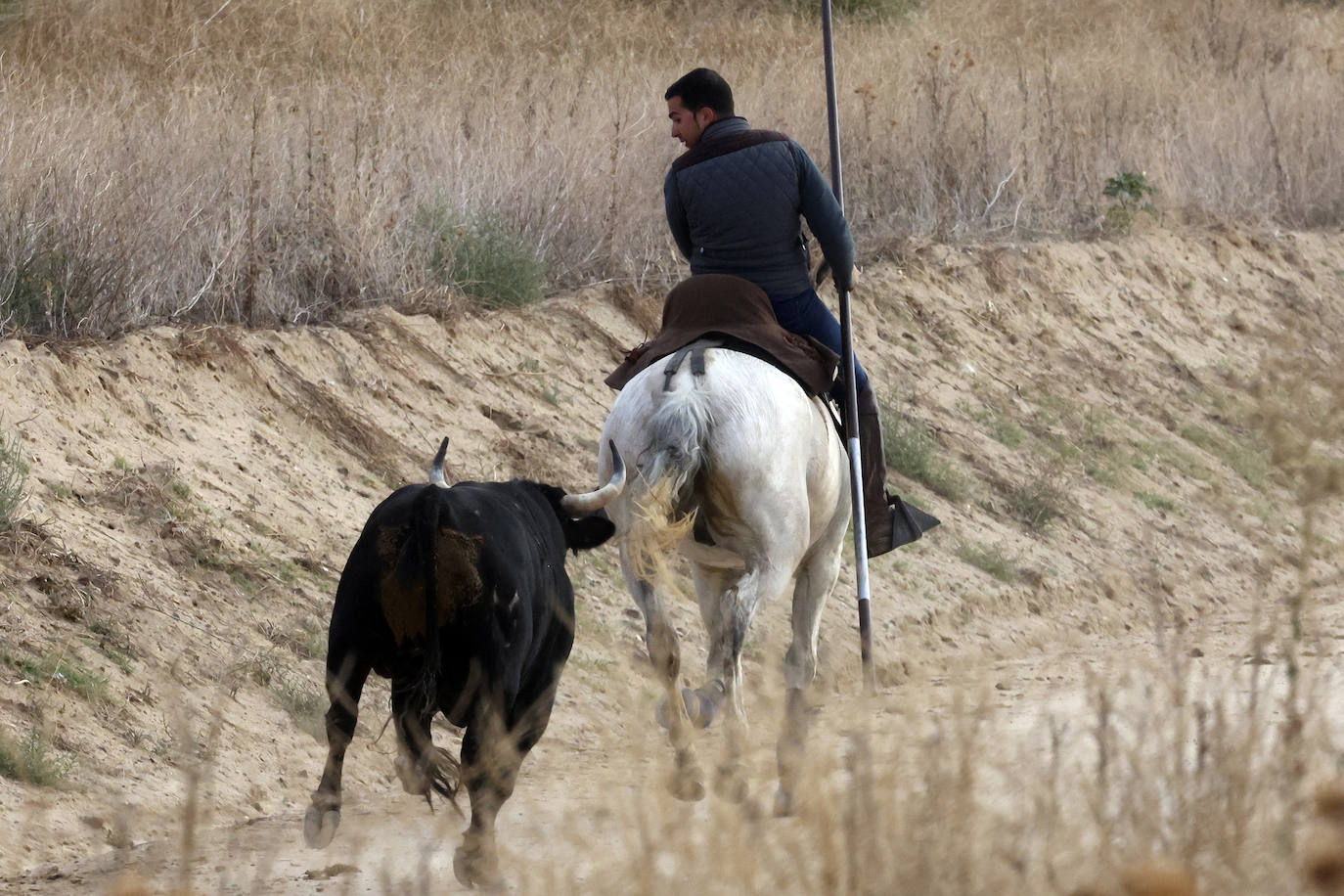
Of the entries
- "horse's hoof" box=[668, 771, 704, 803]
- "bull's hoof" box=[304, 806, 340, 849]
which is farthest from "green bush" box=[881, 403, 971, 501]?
"horse's hoof" box=[668, 771, 704, 803]

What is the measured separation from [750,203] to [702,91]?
541mm

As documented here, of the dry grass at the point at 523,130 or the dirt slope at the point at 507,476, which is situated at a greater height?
the dry grass at the point at 523,130

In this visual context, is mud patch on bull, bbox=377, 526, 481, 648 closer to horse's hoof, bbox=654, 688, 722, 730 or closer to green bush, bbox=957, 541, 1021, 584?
horse's hoof, bbox=654, 688, 722, 730

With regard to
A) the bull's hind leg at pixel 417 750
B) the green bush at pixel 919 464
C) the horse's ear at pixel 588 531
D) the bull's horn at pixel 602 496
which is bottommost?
the green bush at pixel 919 464

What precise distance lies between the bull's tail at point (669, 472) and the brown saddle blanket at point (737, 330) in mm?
584

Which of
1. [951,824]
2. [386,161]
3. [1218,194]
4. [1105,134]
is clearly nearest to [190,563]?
[386,161]

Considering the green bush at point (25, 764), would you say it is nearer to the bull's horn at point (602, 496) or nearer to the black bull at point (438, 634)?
the black bull at point (438, 634)

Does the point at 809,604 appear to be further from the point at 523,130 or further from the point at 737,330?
the point at 523,130

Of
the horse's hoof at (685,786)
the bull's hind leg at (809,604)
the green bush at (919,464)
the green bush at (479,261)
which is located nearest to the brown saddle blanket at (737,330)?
the bull's hind leg at (809,604)

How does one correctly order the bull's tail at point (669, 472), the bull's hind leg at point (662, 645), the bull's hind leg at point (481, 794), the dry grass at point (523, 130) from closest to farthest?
the bull's hind leg at point (481, 794)
the bull's hind leg at point (662, 645)
the bull's tail at point (669, 472)
the dry grass at point (523, 130)

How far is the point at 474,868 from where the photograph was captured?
5348 millimetres

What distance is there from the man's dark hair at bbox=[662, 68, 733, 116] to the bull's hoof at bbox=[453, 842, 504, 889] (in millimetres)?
3551

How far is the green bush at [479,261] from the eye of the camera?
11.5 m

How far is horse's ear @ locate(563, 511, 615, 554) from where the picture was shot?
662 centimetres
